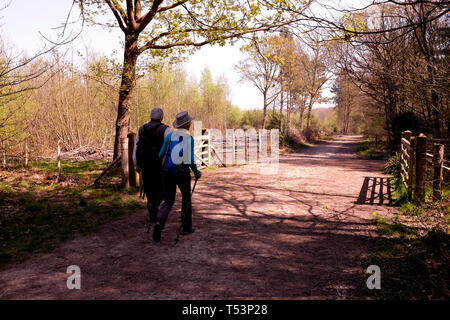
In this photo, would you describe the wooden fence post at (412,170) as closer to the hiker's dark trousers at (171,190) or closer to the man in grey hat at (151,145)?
the hiker's dark trousers at (171,190)

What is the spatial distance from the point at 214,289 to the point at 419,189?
18.4 feet

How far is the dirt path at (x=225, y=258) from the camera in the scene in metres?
3.50

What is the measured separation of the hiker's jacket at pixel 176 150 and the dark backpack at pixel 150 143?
0.37m

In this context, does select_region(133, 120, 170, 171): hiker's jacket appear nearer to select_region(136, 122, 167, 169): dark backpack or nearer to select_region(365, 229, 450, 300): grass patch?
select_region(136, 122, 167, 169): dark backpack

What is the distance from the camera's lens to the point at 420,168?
22.6 feet

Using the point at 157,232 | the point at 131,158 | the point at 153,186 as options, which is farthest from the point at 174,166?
the point at 131,158

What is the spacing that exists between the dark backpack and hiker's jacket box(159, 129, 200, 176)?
1.20 feet

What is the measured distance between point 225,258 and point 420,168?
5057 mm

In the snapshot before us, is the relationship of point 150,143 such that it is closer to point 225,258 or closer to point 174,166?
point 174,166

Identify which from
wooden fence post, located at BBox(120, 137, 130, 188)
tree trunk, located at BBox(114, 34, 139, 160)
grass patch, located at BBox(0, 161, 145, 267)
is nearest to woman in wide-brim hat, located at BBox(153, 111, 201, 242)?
grass patch, located at BBox(0, 161, 145, 267)

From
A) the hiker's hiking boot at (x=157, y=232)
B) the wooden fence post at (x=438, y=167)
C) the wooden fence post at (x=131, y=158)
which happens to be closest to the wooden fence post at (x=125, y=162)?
the wooden fence post at (x=131, y=158)

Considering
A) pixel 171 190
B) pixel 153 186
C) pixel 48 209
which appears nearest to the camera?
pixel 171 190
